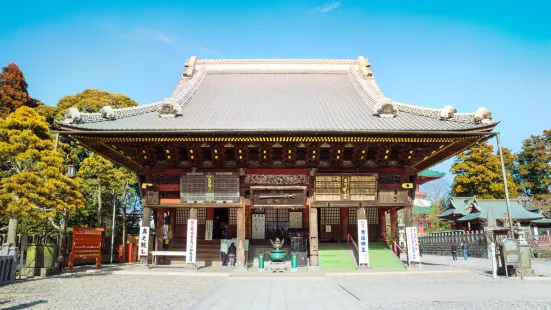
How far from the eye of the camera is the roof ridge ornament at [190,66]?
24419 mm

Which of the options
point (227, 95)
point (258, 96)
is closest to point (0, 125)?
point (227, 95)

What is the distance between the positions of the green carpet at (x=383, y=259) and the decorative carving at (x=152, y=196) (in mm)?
10864

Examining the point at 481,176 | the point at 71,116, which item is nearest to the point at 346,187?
the point at 71,116

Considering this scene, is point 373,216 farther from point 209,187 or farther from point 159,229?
point 159,229

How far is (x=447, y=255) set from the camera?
32.8m

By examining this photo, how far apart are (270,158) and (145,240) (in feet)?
23.1

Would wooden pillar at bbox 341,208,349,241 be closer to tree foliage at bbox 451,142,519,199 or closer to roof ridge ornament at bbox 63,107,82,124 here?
roof ridge ornament at bbox 63,107,82,124

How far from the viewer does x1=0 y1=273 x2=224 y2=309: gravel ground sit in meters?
8.43

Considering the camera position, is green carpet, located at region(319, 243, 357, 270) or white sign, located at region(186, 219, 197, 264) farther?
green carpet, located at region(319, 243, 357, 270)

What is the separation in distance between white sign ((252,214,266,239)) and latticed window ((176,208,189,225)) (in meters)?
3.97

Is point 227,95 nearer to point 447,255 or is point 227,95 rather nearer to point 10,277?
point 10,277

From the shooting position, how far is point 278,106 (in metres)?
19.8

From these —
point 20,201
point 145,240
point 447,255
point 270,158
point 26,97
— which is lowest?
point 447,255

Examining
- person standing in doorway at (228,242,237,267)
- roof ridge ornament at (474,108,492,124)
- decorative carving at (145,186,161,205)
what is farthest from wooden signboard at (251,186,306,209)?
roof ridge ornament at (474,108,492,124)
